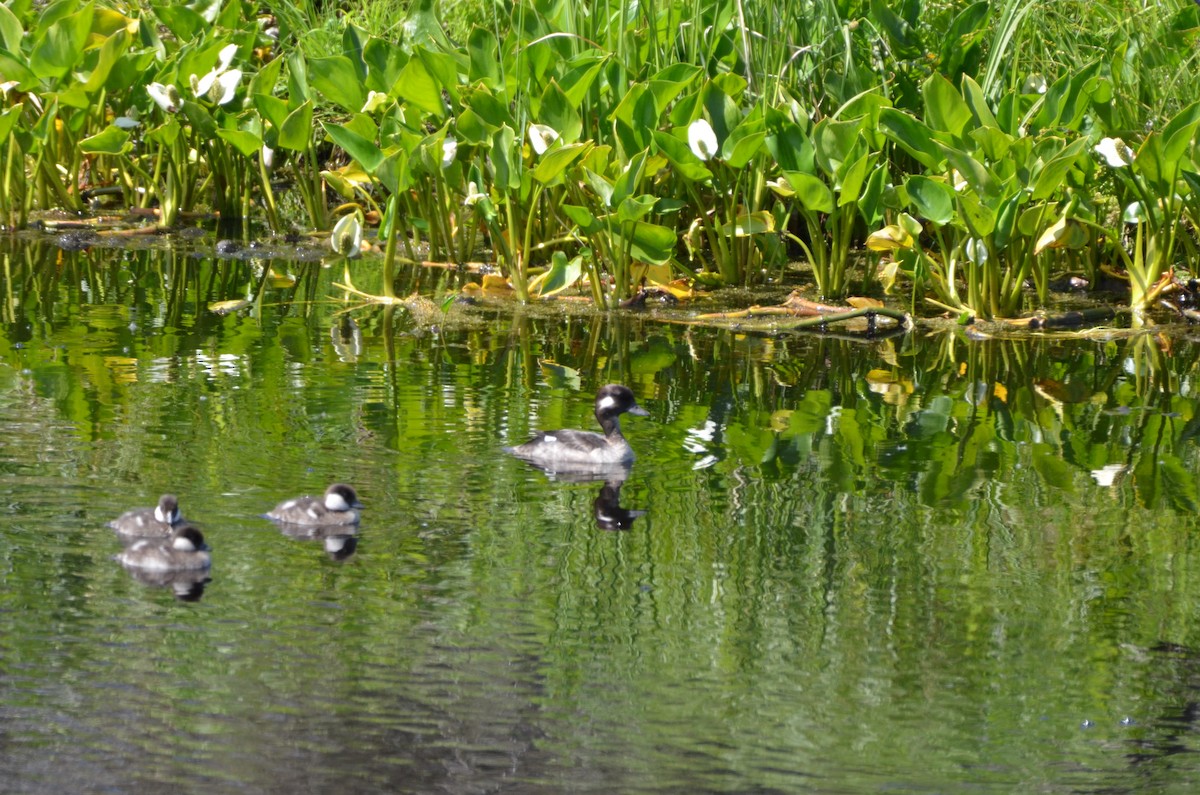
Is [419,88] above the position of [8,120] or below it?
above

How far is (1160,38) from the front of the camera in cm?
956

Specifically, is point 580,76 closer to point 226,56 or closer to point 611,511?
point 226,56

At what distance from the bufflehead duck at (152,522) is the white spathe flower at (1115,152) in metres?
5.54

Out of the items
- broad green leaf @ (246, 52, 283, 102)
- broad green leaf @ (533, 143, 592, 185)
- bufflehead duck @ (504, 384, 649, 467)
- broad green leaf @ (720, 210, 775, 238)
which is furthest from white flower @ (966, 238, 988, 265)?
broad green leaf @ (246, 52, 283, 102)

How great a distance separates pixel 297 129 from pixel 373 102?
0.63m

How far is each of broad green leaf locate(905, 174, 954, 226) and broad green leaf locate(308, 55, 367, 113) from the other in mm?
3386

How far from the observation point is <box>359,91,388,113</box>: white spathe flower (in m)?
9.90

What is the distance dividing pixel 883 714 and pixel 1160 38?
6705 millimetres

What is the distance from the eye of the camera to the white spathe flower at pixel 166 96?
1063 centimetres

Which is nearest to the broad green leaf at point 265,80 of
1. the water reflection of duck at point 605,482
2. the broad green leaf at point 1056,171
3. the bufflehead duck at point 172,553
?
the broad green leaf at point 1056,171

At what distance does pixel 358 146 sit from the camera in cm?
932

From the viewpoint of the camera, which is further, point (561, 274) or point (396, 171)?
point (561, 274)

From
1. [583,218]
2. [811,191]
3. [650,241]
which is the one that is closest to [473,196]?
[583,218]

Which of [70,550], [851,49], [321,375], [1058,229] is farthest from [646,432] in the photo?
[851,49]
